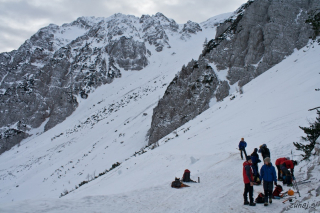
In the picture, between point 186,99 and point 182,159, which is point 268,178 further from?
point 186,99

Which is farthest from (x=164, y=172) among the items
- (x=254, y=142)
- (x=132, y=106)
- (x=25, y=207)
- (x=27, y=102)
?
(x=27, y=102)

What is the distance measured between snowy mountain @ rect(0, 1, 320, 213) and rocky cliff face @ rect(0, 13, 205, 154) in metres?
0.48

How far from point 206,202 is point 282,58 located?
26.9 metres

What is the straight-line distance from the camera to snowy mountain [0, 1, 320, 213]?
8391 mm

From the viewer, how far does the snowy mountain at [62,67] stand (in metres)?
77.7

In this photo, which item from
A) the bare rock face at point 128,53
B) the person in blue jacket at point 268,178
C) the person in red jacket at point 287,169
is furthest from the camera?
the bare rock face at point 128,53

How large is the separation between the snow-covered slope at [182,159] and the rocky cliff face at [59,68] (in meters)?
39.1

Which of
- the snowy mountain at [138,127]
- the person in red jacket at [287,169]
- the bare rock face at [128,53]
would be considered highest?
the bare rock face at [128,53]

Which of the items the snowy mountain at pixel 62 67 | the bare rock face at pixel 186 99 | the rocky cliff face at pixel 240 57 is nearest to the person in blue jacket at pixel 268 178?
the rocky cliff face at pixel 240 57

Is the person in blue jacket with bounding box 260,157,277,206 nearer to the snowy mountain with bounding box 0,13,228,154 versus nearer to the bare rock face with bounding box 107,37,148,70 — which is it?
the snowy mountain with bounding box 0,13,228,154

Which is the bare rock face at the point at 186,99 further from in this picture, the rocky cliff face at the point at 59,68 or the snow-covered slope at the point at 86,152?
the rocky cliff face at the point at 59,68

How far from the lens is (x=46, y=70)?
9144cm

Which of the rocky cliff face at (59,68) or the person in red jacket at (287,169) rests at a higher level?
the rocky cliff face at (59,68)

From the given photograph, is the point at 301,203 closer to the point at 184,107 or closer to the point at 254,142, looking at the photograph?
the point at 254,142
